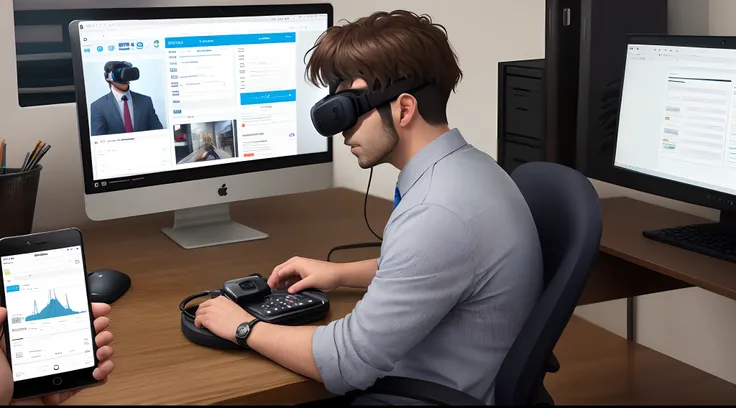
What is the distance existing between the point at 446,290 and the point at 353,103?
1.21ft

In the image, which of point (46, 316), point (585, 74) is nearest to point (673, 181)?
point (585, 74)

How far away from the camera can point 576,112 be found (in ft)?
7.45

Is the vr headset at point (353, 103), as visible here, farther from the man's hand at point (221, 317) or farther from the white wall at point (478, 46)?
the white wall at point (478, 46)

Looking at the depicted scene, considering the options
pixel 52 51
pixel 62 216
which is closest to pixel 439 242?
pixel 62 216

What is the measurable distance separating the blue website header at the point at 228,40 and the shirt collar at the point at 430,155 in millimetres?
738

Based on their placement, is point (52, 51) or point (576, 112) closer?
point (576, 112)

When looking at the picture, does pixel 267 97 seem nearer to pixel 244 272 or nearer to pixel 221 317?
pixel 244 272

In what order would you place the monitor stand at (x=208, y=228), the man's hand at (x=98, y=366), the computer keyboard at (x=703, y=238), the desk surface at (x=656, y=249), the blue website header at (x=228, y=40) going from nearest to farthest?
the man's hand at (x=98, y=366)
the desk surface at (x=656, y=249)
the computer keyboard at (x=703, y=238)
the blue website header at (x=228, y=40)
the monitor stand at (x=208, y=228)

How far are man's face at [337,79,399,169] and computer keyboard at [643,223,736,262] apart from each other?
699 millimetres

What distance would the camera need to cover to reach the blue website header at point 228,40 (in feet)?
6.73

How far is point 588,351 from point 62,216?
145 cm

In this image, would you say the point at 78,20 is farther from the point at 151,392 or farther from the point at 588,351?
the point at 588,351

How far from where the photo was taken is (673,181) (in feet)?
6.62

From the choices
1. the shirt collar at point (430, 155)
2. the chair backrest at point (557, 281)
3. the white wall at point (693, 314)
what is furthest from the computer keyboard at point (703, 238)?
the shirt collar at point (430, 155)
